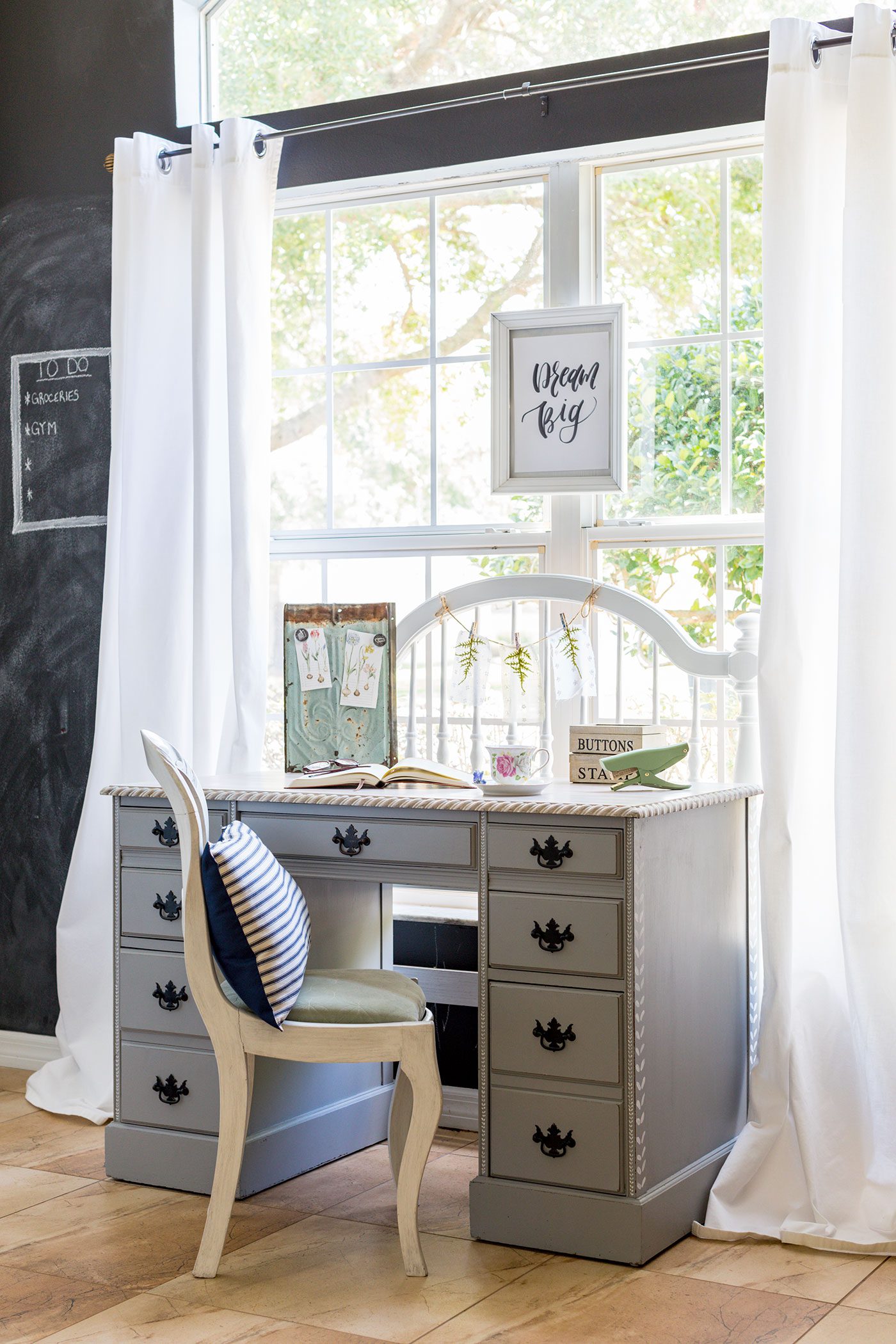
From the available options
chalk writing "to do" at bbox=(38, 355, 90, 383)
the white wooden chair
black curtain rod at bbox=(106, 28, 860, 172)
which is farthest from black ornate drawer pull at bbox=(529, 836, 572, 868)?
chalk writing "to do" at bbox=(38, 355, 90, 383)

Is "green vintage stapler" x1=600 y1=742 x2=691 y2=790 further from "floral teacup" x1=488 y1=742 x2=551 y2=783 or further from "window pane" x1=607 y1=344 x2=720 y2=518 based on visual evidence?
"window pane" x1=607 y1=344 x2=720 y2=518

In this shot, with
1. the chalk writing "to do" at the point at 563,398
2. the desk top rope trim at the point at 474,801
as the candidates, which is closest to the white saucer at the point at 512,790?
the desk top rope trim at the point at 474,801

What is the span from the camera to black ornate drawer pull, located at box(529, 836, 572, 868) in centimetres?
243

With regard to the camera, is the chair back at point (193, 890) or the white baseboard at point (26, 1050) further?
the white baseboard at point (26, 1050)

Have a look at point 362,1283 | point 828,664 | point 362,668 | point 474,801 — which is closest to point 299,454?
point 362,668

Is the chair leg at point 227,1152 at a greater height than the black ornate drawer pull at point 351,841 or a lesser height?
lesser

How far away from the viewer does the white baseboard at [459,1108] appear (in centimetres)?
318

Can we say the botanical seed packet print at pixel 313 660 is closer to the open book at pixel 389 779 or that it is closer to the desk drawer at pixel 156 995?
the open book at pixel 389 779

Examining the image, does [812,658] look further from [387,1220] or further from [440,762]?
[387,1220]

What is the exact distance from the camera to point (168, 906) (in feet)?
9.21

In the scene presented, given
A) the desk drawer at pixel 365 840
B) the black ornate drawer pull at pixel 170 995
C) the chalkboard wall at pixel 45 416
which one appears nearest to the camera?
the desk drawer at pixel 365 840

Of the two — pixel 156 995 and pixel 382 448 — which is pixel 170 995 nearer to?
pixel 156 995

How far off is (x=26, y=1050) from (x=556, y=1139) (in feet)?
6.20

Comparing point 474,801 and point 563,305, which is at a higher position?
point 563,305
